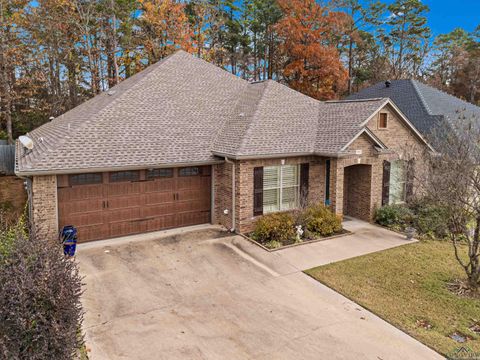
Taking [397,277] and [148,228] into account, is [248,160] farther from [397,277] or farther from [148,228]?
[397,277]

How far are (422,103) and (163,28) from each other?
20479 mm

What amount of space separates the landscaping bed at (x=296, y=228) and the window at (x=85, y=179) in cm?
550

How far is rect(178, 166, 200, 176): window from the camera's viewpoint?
521 inches

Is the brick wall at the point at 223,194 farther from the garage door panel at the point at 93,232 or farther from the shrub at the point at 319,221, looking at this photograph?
the garage door panel at the point at 93,232

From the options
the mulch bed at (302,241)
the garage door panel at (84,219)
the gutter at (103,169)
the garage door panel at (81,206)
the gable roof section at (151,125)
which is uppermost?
the gable roof section at (151,125)

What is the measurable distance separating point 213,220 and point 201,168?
215cm

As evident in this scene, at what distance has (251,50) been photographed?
1449 inches

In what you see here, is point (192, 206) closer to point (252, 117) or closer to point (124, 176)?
point (124, 176)

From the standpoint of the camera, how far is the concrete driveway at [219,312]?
6332 mm

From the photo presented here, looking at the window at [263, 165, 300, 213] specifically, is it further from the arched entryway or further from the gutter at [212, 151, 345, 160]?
the arched entryway

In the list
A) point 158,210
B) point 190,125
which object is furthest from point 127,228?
point 190,125

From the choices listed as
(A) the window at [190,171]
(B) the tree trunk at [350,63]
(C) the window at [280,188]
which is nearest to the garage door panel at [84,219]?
(A) the window at [190,171]

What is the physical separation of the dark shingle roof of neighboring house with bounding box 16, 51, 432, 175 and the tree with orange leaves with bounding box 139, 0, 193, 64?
40.8ft

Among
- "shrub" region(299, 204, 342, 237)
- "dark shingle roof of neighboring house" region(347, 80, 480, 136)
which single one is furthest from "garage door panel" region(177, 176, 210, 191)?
"dark shingle roof of neighboring house" region(347, 80, 480, 136)
